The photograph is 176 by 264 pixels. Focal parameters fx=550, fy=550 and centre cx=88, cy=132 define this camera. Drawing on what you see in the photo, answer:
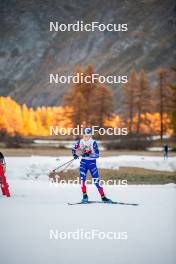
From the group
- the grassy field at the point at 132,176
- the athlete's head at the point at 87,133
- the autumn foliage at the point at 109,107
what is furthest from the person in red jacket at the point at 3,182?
the autumn foliage at the point at 109,107

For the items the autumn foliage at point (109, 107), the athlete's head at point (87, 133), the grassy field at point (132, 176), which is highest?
the autumn foliage at point (109, 107)

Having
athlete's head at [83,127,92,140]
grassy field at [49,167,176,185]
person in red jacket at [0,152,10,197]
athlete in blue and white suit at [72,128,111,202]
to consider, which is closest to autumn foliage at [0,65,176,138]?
grassy field at [49,167,176,185]

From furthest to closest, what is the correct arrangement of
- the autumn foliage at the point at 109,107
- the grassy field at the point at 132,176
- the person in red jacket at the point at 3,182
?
1. the autumn foliage at the point at 109,107
2. the grassy field at the point at 132,176
3. the person in red jacket at the point at 3,182

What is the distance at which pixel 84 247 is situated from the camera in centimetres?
702

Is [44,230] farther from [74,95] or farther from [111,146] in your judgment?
[74,95]

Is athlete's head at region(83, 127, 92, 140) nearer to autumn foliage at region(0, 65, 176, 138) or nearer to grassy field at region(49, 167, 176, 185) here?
grassy field at region(49, 167, 176, 185)

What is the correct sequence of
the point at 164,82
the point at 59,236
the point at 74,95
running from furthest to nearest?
the point at 164,82 → the point at 74,95 → the point at 59,236

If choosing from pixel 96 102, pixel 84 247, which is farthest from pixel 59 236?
pixel 96 102

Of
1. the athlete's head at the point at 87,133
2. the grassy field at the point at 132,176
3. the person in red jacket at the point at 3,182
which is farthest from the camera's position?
the grassy field at the point at 132,176

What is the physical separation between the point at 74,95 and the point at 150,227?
2627 cm

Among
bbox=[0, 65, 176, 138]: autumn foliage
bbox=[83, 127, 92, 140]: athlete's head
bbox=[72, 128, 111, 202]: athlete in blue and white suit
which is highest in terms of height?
bbox=[0, 65, 176, 138]: autumn foliage

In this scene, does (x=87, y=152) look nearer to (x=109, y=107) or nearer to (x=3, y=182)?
(x=3, y=182)

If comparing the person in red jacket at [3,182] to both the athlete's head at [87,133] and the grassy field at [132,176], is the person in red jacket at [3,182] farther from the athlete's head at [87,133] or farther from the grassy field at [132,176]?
the grassy field at [132,176]

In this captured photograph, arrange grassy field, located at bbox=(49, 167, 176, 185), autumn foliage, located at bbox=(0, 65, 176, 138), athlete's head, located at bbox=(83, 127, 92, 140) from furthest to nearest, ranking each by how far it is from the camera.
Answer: autumn foliage, located at bbox=(0, 65, 176, 138) → grassy field, located at bbox=(49, 167, 176, 185) → athlete's head, located at bbox=(83, 127, 92, 140)
